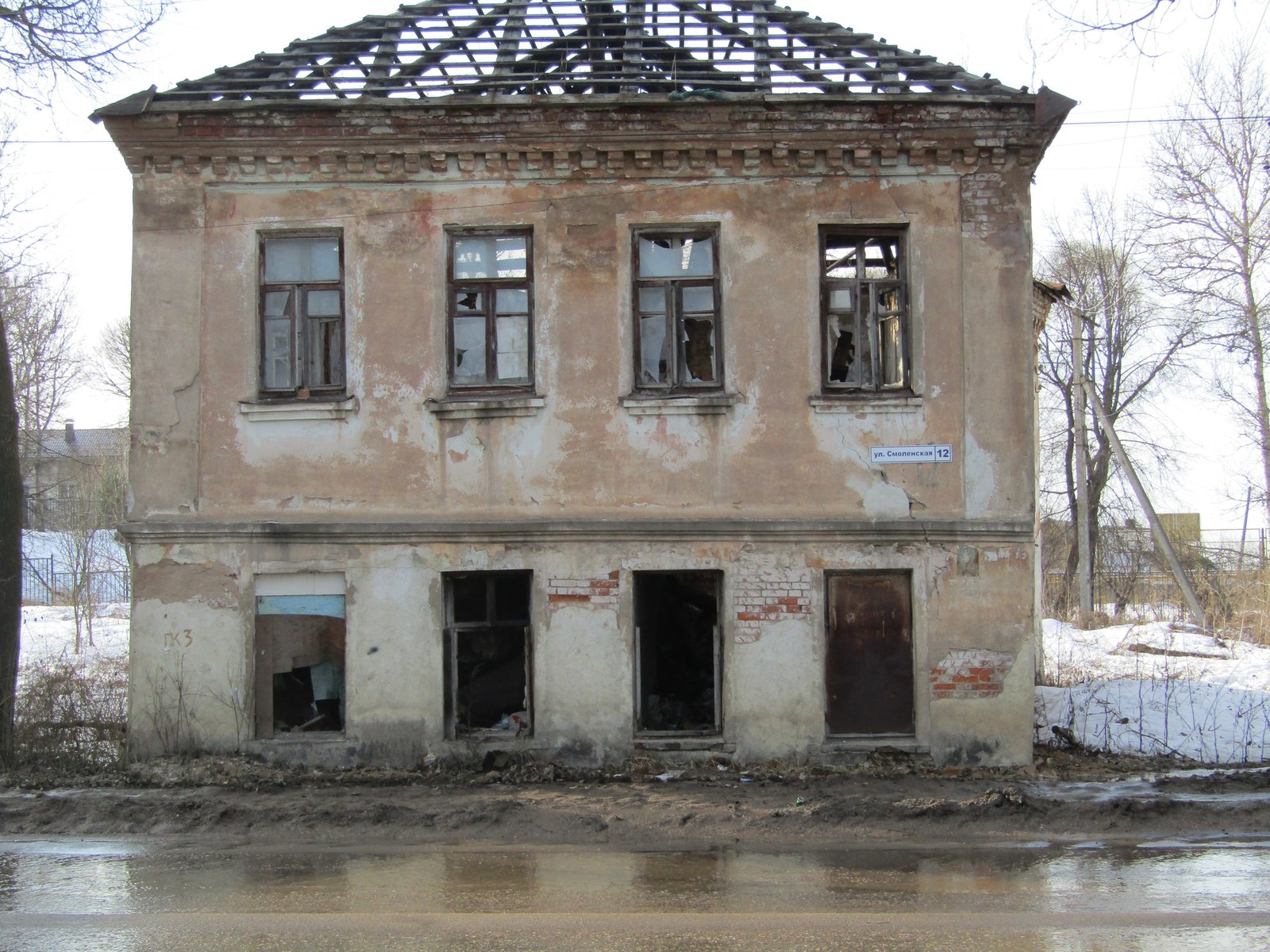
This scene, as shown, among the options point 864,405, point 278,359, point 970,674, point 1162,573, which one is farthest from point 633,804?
point 1162,573

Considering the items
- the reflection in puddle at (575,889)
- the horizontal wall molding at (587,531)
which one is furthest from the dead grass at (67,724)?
the reflection in puddle at (575,889)

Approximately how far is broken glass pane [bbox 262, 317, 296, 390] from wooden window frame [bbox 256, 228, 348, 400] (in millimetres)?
22

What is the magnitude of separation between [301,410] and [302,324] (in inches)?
34.8

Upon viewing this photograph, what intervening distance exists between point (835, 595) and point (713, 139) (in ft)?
14.9

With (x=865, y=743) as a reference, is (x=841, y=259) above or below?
above

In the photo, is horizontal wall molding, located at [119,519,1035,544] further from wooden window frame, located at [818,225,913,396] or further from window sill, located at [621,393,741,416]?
wooden window frame, located at [818,225,913,396]

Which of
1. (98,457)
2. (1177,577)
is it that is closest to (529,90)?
(1177,577)

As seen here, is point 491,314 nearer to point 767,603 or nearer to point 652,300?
point 652,300

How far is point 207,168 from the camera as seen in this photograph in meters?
11.0

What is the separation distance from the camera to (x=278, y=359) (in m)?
11.2

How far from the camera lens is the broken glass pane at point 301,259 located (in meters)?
11.2

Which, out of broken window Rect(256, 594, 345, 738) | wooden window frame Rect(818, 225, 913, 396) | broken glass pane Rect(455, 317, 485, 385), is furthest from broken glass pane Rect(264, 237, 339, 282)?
wooden window frame Rect(818, 225, 913, 396)

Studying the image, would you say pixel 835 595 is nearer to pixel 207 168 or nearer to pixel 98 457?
pixel 207 168

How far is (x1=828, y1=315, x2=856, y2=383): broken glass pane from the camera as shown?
36.4 ft
